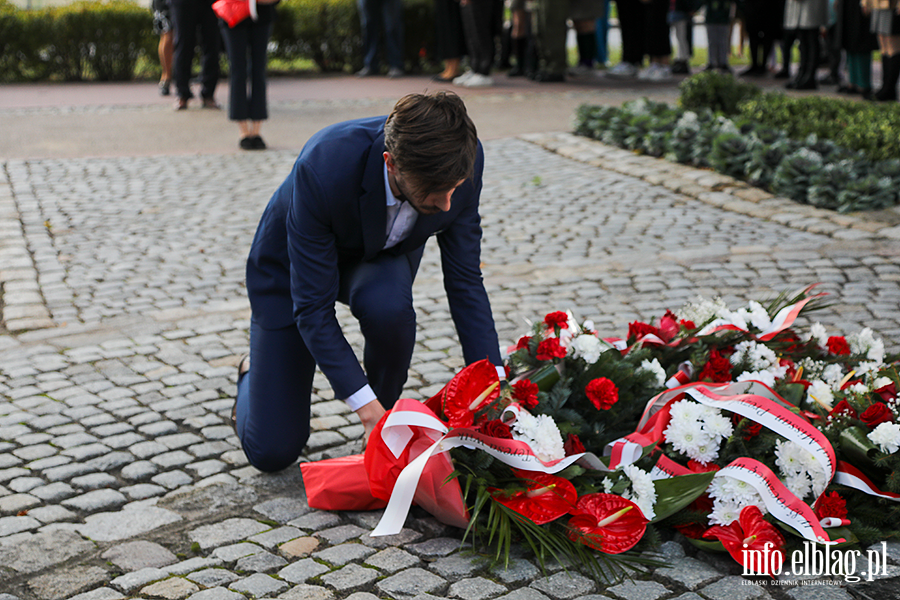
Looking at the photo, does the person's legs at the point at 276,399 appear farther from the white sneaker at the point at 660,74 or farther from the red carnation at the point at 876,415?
the white sneaker at the point at 660,74

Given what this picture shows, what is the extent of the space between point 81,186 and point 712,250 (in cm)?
496

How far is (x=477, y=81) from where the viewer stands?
41.6 ft

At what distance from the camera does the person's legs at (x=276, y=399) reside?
3330 mm

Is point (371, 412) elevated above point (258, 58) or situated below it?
below

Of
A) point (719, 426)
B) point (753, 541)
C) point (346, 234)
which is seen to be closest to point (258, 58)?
point (346, 234)

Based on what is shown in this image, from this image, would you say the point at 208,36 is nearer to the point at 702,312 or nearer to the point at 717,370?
the point at 702,312

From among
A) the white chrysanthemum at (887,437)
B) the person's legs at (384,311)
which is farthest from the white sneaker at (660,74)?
the white chrysanthemum at (887,437)

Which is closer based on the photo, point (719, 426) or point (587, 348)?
point (719, 426)

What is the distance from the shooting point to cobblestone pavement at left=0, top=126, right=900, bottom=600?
2.73 m

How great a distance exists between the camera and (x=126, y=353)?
14.9 feet

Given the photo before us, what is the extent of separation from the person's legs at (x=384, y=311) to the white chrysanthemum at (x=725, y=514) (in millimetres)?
1163

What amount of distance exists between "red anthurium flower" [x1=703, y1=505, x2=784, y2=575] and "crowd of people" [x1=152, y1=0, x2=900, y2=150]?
21.6 feet

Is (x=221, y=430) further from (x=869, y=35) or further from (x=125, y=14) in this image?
(x=125, y=14)

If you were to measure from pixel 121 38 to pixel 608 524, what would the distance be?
1334cm
